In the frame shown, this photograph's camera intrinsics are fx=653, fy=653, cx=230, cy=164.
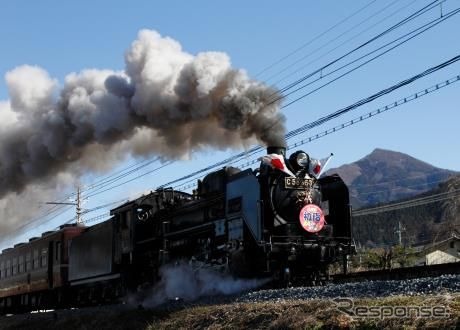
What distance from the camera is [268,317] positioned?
34.7 feet

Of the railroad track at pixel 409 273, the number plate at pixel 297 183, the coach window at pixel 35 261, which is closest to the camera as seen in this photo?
the railroad track at pixel 409 273

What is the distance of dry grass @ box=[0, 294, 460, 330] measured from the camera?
26.7ft

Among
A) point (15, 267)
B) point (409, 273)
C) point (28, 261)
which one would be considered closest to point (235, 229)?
point (409, 273)

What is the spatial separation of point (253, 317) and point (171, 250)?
28.8 feet

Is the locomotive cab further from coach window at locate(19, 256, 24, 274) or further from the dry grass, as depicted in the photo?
Answer: coach window at locate(19, 256, 24, 274)

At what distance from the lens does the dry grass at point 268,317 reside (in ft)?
26.7

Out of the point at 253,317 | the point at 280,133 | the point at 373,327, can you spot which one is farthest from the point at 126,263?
the point at 373,327

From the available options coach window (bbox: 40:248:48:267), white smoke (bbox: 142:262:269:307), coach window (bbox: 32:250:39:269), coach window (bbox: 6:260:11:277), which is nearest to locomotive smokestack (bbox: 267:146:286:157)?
white smoke (bbox: 142:262:269:307)

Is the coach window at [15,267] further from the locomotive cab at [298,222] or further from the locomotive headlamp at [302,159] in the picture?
the locomotive headlamp at [302,159]

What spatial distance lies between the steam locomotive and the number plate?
24 mm

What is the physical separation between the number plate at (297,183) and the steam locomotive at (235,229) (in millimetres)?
24

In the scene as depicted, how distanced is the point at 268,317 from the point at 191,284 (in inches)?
274

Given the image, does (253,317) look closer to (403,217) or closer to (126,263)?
(126,263)

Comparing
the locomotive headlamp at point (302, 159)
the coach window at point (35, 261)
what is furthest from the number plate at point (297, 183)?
the coach window at point (35, 261)
